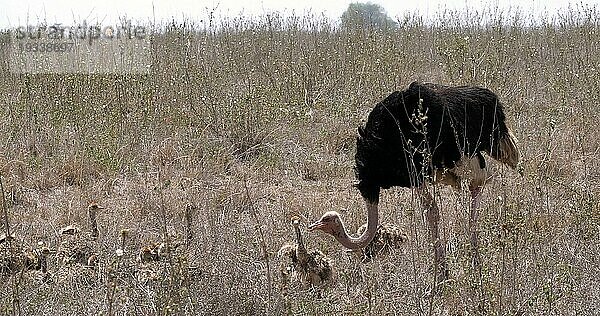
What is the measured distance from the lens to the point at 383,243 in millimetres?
4312

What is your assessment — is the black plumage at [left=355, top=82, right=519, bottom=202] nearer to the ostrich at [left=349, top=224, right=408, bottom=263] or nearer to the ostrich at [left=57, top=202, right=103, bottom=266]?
the ostrich at [left=349, top=224, right=408, bottom=263]

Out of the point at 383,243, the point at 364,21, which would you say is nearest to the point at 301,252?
the point at 383,243

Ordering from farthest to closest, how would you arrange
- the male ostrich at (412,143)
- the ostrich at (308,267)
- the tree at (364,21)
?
the tree at (364,21)
the male ostrich at (412,143)
the ostrich at (308,267)

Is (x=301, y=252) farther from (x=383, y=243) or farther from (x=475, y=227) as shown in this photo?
(x=475, y=227)

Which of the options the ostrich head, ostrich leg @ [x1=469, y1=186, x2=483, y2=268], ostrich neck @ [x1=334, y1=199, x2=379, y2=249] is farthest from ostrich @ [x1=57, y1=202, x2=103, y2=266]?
ostrich leg @ [x1=469, y1=186, x2=483, y2=268]

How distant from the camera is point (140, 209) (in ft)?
16.7

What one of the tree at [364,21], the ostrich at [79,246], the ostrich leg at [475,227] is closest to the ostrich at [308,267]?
the ostrich leg at [475,227]

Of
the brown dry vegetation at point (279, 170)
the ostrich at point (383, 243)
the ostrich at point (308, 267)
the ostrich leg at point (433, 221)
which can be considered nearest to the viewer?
A: the brown dry vegetation at point (279, 170)

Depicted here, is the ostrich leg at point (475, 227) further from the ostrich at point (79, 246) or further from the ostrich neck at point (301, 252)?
the ostrich at point (79, 246)

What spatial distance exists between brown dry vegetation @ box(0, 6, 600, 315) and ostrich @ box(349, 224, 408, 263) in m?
0.09

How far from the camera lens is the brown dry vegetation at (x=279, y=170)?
3.35 meters

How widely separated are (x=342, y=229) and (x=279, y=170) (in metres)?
2.30

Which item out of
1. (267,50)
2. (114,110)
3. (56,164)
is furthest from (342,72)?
(56,164)

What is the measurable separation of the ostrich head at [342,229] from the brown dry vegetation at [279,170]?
0.41ft
